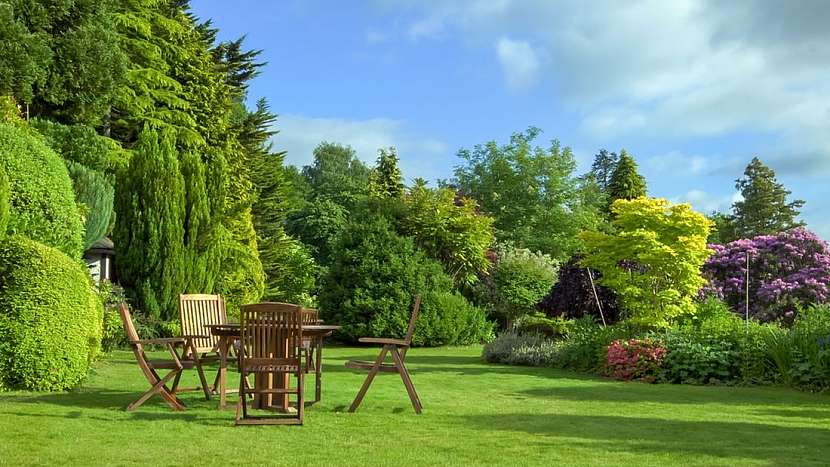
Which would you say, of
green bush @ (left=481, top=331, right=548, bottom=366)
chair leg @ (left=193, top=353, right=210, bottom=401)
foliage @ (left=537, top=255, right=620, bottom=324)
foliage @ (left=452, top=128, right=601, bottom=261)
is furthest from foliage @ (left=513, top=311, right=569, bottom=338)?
foliage @ (left=452, top=128, right=601, bottom=261)

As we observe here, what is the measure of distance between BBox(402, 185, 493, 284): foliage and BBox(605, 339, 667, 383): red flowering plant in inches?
402

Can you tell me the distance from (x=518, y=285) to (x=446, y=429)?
56.4 ft

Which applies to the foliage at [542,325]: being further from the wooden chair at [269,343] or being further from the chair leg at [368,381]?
the wooden chair at [269,343]

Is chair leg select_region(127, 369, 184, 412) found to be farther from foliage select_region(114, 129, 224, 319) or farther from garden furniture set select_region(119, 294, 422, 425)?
foliage select_region(114, 129, 224, 319)

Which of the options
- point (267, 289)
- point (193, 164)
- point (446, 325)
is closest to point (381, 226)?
point (446, 325)

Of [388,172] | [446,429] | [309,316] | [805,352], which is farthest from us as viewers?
[388,172]

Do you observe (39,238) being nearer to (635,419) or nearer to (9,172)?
(9,172)

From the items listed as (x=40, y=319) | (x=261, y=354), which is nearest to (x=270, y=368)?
(x=261, y=354)

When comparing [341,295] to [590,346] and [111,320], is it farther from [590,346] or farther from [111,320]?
[590,346]

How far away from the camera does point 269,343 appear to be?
761 cm

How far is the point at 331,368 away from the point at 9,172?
6.13 m

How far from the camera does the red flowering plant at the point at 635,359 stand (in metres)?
13.0

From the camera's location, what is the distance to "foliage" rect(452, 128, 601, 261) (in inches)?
1591

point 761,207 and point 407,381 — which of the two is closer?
point 407,381
